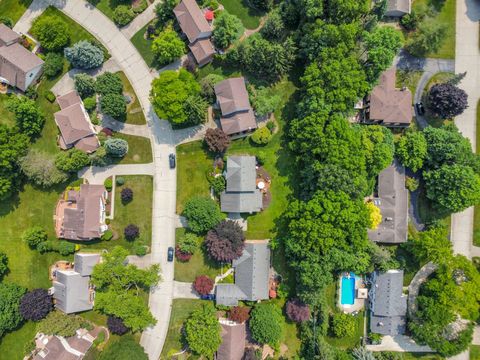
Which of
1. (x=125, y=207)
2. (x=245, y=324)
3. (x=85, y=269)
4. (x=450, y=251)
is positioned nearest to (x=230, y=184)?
A: (x=125, y=207)

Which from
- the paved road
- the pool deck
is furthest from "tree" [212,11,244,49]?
the pool deck

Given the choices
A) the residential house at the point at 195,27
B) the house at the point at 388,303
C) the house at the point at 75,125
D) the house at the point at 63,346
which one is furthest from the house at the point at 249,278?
the residential house at the point at 195,27

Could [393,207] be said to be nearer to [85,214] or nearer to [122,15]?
[85,214]

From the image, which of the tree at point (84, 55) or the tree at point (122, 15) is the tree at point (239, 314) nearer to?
the tree at point (84, 55)

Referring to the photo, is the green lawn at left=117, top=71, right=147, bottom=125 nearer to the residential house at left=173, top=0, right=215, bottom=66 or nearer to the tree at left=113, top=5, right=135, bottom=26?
the tree at left=113, top=5, right=135, bottom=26

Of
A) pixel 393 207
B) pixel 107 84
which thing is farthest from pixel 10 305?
pixel 393 207
